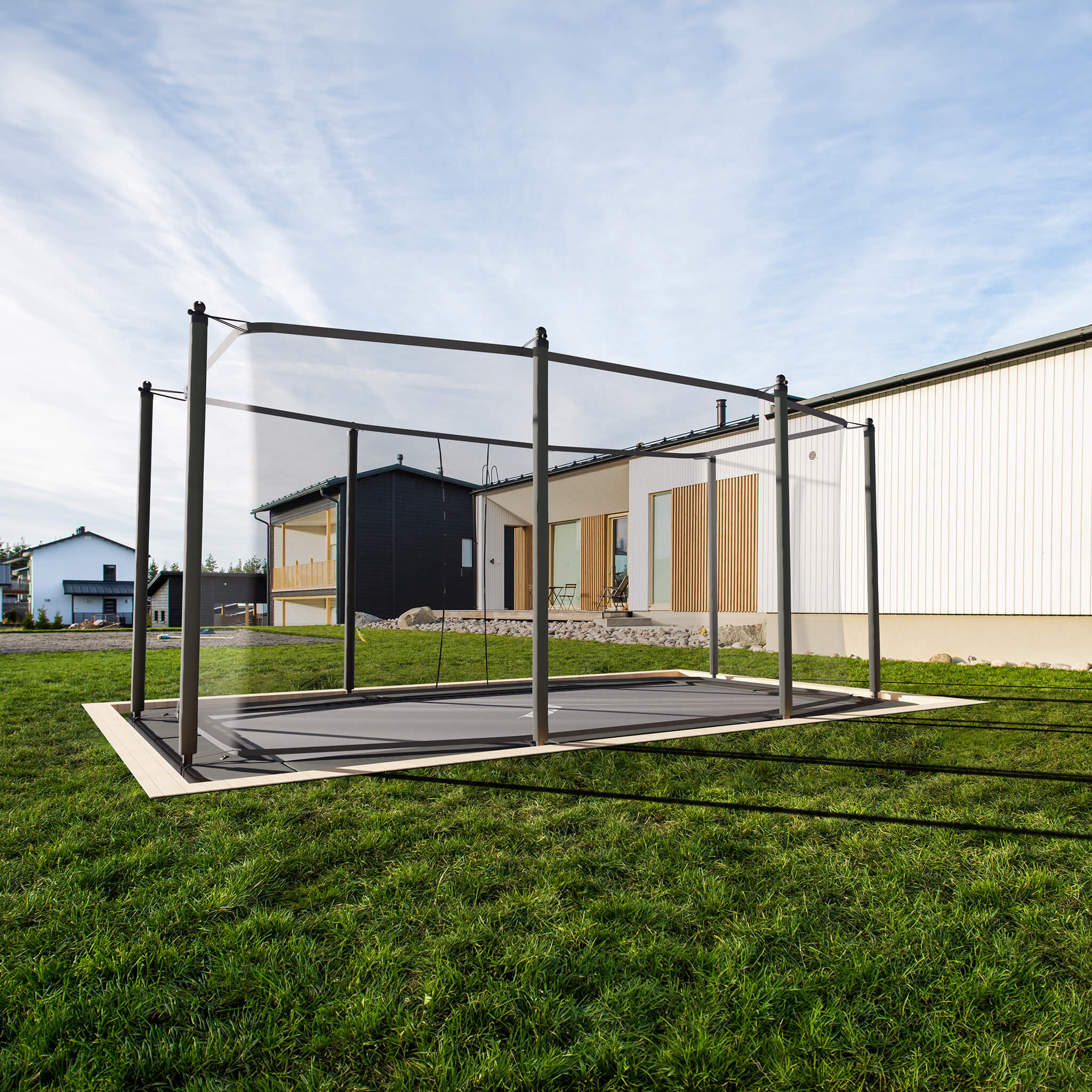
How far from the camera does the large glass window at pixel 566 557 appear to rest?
11.4 metres

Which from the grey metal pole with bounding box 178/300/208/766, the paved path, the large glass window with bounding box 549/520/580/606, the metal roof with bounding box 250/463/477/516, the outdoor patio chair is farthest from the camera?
the outdoor patio chair

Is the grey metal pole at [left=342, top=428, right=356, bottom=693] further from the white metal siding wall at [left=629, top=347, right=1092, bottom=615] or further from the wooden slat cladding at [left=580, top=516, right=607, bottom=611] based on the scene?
the wooden slat cladding at [left=580, top=516, right=607, bottom=611]

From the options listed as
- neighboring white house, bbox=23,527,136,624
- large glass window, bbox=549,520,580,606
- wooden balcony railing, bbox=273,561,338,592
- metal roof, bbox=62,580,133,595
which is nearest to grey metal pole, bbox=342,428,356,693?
wooden balcony railing, bbox=273,561,338,592

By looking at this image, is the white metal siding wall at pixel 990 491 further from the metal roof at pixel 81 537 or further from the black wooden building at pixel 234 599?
the metal roof at pixel 81 537

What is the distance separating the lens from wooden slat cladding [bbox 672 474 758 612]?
1023cm

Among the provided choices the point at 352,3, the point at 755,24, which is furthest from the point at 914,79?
the point at 352,3

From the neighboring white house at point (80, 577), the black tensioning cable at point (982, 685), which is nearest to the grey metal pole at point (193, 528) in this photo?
the black tensioning cable at point (982, 685)

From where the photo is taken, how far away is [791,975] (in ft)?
5.65

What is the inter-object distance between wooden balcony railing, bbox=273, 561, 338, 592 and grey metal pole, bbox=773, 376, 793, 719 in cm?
396

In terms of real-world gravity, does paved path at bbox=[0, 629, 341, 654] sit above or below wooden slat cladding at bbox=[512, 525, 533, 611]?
below

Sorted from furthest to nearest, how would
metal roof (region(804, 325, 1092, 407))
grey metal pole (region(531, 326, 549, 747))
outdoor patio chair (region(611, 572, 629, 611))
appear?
1. outdoor patio chair (region(611, 572, 629, 611))
2. metal roof (region(804, 325, 1092, 407))
3. grey metal pole (region(531, 326, 549, 747))

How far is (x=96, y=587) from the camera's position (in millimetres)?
45781

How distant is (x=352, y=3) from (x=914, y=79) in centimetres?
561

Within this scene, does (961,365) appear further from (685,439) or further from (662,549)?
(685,439)
